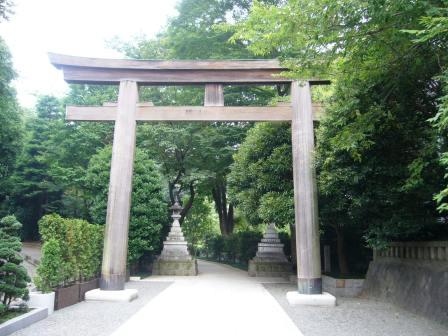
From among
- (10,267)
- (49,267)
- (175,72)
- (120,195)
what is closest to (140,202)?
(120,195)

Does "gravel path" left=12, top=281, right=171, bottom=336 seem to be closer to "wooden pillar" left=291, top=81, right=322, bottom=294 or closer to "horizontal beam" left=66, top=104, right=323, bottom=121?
"wooden pillar" left=291, top=81, right=322, bottom=294

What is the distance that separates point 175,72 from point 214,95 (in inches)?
47.2

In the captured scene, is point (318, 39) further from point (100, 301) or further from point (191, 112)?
point (100, 301)

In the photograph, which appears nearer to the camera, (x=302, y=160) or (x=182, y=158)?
(x=302, y=160)

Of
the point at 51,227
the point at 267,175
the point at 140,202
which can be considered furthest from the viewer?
the point at 140,202

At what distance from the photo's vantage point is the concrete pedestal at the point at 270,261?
49.5 ft

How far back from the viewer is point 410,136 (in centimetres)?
662

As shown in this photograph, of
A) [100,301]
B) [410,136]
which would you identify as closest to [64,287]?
[100,301]

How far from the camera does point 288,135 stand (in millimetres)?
10930

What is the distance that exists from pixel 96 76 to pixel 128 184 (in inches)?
117

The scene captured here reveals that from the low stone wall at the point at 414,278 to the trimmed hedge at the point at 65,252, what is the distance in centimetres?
724

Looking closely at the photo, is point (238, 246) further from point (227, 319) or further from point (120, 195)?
point (227, 319)

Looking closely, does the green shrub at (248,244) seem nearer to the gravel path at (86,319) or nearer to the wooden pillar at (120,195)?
the gravel path at (86,319)

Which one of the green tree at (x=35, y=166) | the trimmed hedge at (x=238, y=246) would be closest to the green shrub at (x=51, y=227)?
the trimmed hedge at (x=238, y=246)
